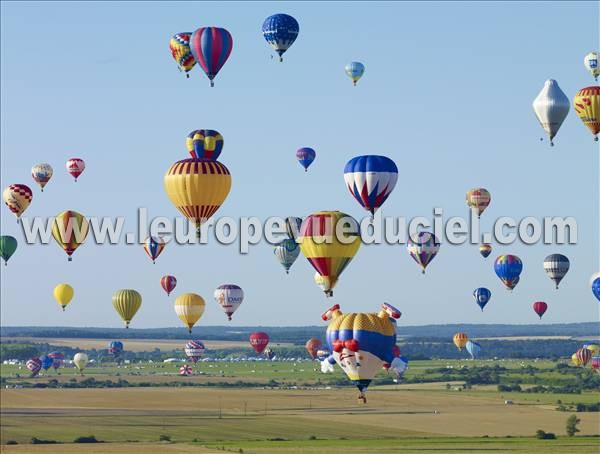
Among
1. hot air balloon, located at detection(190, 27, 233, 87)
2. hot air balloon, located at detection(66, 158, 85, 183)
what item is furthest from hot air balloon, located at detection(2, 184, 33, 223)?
hot air balloon, located at detection(190, 27, 233, 87)

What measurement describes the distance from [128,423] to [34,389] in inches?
1893

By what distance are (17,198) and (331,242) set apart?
35298 millimetres

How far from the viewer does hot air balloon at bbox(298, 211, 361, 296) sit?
57.7m

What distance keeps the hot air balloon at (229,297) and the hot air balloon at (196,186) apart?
26.6 metres

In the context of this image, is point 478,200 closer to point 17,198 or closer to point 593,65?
point 593,65

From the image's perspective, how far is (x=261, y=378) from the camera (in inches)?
6727

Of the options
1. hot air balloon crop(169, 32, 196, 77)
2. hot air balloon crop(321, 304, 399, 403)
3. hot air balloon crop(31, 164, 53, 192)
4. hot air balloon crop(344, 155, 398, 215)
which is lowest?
hot air balloon crop(321, 304, 399, 403)

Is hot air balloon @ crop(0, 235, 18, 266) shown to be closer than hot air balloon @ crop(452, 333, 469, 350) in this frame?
Yes

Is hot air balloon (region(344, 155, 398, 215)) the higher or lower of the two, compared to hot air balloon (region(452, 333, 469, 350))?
higher

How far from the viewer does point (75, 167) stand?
90.4 meters

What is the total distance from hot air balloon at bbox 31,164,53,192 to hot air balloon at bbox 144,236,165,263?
33.1 ft

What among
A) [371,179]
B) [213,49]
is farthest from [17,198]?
[371,179]

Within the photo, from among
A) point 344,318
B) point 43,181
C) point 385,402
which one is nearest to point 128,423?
point 43,181

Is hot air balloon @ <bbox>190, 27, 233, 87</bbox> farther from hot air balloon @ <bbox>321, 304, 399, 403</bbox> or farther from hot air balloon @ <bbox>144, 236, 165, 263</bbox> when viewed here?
hot air balloon @ <bbox>144, 236, 165, 263</bbox>
